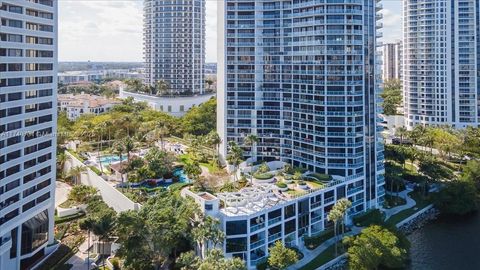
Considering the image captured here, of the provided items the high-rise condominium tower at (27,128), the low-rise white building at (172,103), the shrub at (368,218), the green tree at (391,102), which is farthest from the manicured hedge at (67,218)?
the green tree at (391,102)

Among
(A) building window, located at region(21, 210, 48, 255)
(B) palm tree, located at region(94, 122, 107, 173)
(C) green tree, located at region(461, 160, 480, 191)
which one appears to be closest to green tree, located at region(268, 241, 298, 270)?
(A) building window, located at region(21, 210, 48, 255)

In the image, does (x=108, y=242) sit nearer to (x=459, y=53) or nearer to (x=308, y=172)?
(x=308, y=172)

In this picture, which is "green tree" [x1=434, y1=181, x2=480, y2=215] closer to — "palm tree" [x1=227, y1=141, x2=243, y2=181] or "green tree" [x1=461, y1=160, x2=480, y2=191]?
"green tree" [x1=461, y1=160, x2=480, y2=191]

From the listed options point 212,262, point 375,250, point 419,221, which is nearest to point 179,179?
point 212,262

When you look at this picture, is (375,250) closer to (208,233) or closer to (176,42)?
(208,233)

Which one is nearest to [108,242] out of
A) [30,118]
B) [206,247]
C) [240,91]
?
[206,247]

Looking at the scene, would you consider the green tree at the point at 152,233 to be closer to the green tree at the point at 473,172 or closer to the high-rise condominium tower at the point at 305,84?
the high-rise condominium tower at the point at 305,84
